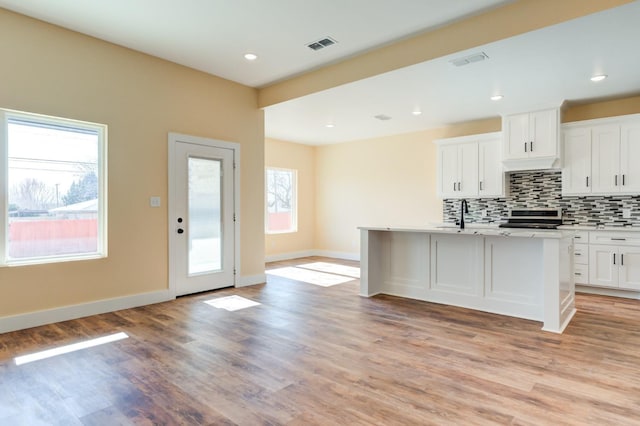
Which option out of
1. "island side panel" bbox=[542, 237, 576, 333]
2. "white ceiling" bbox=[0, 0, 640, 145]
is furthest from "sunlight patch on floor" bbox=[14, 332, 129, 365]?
"island side panel" bbox=[542, 237, 576, 333]

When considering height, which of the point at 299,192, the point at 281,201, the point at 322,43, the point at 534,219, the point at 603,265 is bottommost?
the point at 603,265

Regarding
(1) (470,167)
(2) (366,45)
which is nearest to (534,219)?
(1) (470,167)

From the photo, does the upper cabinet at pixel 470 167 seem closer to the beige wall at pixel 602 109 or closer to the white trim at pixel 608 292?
the beige wall at pixel 602 109

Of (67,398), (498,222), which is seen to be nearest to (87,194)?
(67,398)

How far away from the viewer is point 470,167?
252 inches

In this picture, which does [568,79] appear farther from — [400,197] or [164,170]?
[164,170]

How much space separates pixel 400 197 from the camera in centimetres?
779

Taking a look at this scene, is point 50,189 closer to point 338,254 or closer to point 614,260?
point 338,254

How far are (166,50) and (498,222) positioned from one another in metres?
5.81

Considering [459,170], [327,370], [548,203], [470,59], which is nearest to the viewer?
[327,370]

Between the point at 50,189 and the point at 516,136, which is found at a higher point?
the point at 516,136

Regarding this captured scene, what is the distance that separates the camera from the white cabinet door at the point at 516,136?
5672 millimetres

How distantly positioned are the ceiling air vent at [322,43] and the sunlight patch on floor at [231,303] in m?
3.17

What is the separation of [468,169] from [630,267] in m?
2.65
